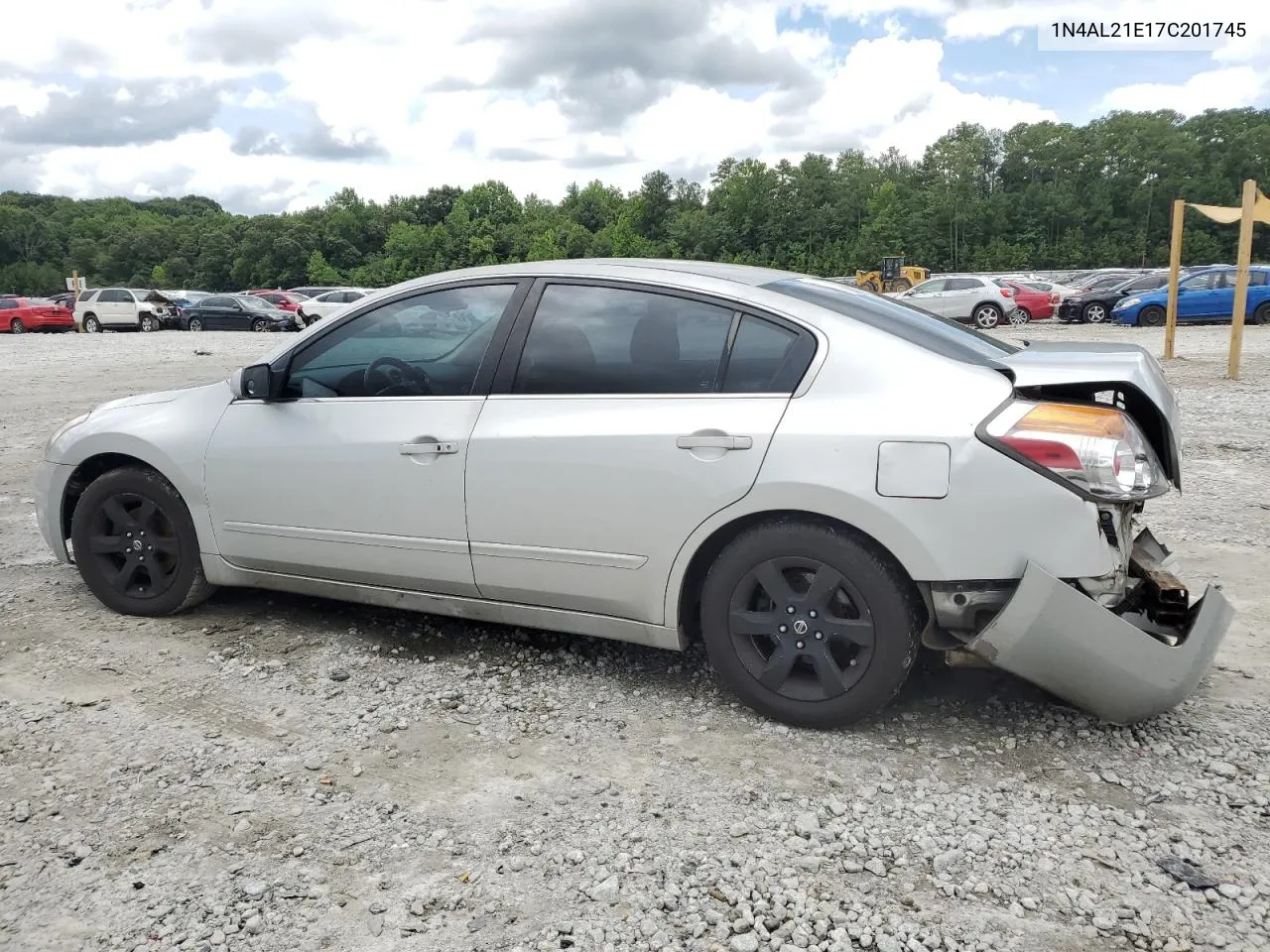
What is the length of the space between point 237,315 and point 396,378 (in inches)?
1392

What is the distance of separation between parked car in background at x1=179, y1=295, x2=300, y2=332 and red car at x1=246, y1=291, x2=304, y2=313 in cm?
42

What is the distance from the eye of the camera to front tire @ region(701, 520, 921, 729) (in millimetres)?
3098

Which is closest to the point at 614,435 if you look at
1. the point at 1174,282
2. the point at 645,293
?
the point at 645,293

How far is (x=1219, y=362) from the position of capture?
15953 mm

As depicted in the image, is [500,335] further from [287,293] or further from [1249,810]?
[287,293]

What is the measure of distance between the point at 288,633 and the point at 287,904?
200 cm

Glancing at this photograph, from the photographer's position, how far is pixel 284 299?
38.0 metres

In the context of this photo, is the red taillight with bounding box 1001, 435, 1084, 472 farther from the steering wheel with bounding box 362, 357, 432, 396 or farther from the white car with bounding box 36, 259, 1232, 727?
the steering wheel with bounding box 362, 357, 432, 396

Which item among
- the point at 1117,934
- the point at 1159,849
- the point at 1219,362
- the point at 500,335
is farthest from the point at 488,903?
the point at 1219,362

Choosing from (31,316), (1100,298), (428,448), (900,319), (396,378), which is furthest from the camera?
(31,316)

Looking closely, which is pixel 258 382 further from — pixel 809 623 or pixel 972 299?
A: pixel 972 299

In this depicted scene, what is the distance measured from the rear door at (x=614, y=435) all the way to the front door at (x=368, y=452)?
5.8 inches

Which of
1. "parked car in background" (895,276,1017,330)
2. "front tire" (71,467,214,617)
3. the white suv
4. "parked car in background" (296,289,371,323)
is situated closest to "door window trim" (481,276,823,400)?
"front tire" (71,467,214,617)

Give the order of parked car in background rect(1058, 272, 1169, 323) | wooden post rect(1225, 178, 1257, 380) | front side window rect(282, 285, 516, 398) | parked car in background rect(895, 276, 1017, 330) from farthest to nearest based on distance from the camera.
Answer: parked car in background rect(1058, 272, 1169, 323)
parked car in background rect(895, 276, 1017, 330)
wooden post rect(1225, 178, 1257, 380)
front side window rect(282, 285, 516, 398)
